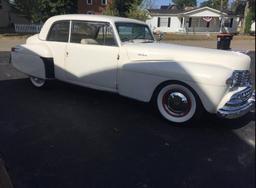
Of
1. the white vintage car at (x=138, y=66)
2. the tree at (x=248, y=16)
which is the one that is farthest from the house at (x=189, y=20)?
the white vintage car at (x=138, y=66)

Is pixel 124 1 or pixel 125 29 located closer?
pixel 125 29

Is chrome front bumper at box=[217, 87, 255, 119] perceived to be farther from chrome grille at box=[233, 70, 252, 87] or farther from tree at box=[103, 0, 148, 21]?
tree at box=[103, 0, 148, 21]

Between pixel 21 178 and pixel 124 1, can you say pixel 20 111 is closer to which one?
pixel 21 178

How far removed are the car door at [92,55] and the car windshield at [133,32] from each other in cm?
21

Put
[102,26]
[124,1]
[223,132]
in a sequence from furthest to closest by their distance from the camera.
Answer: [124,1]
[102,26]
[223,132]

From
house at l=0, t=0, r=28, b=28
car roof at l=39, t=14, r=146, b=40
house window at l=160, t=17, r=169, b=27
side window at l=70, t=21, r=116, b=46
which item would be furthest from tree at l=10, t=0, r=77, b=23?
house window at l=160, t=17, r=169, b=27

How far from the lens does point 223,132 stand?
15.3 ft

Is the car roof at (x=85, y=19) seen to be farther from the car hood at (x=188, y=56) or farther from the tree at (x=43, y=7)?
the tree at (x=43, y=7)

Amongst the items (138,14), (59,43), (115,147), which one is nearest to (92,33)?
(59,43)

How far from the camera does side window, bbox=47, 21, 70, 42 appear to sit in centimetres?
613

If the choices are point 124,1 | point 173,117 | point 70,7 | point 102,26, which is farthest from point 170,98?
point 124,1

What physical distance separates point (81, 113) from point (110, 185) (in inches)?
90.2

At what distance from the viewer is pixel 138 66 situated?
200 inches

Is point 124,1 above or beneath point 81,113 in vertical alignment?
above
